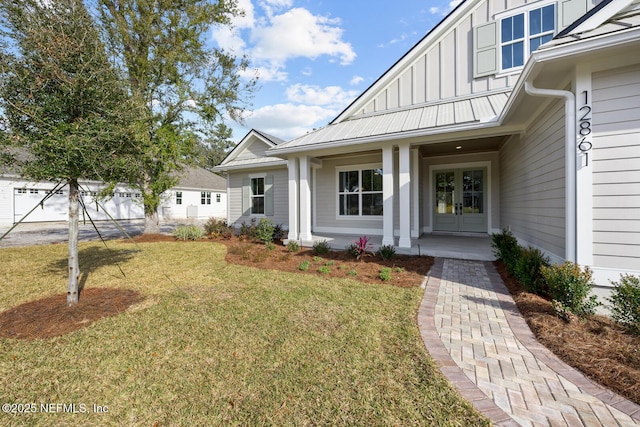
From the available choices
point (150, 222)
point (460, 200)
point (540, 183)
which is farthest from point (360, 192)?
point (150, 222)

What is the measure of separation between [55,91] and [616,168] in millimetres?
6748

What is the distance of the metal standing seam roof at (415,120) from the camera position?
20.8ft

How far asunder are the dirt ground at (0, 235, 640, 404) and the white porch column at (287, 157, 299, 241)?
2.40 meters

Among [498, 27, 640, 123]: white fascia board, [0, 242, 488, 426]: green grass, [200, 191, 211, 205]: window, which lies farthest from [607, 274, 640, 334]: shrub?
[200, 191, 211, 205]: window

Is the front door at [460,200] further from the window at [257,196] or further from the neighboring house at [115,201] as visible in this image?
the neighboring house at [115,201]

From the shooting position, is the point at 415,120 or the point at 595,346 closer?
the point at 595,346

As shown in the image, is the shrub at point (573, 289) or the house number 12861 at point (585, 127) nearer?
the shrub at point (573, 289)

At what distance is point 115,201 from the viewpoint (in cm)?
1877

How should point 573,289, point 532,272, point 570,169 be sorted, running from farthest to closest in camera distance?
point 532,272 < point 570,169 < point 573,289

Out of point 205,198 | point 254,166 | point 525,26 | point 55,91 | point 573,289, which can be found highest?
point 525,26

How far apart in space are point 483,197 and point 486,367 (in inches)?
314

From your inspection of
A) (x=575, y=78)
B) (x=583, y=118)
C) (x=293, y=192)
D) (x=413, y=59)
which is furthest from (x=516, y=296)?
(x=413, y=59)

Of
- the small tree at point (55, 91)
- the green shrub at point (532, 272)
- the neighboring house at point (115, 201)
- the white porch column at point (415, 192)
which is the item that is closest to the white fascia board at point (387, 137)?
the white porch column at point (415, 192)

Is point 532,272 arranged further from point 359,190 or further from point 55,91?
point 55,91
